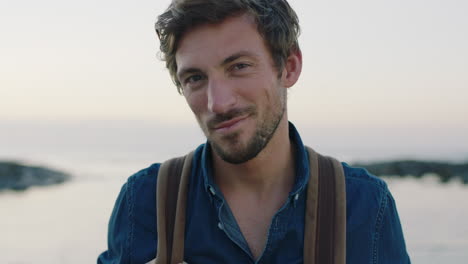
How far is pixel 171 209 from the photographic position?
9.18 feet

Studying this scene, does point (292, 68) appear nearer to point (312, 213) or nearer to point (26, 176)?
point (312, 213)

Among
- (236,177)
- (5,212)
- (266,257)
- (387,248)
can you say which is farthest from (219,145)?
(5,212)

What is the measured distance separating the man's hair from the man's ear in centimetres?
4

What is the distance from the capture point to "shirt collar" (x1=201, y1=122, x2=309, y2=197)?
2.84m

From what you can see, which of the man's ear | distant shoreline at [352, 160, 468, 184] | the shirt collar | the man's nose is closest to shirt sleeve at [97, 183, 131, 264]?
the shirt collar

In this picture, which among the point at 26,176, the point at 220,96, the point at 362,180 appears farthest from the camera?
the point at 26,176

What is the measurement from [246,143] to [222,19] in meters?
0.56

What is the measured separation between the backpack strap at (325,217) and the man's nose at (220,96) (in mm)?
522

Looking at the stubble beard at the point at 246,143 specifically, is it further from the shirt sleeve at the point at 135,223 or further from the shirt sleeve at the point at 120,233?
the shirt sleeve at the point at 120,233

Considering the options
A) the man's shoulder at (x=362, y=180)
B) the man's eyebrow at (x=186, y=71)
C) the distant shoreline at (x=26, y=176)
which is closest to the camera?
the man's eyebrow at (x=186, y=71)

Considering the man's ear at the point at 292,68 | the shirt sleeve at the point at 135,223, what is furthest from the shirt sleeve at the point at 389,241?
the shirt sleeve at the point at 135,223

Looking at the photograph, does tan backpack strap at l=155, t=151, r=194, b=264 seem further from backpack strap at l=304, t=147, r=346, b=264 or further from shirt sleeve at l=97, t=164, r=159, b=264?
backpack strap at l=304, t=147, r=346, b=264

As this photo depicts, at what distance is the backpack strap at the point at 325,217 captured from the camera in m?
2.66

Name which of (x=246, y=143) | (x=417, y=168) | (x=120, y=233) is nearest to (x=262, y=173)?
(x=246, y=143)
